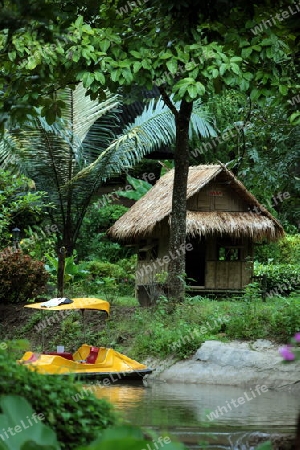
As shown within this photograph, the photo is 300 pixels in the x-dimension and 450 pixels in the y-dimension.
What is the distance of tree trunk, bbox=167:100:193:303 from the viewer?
1560 centimetres

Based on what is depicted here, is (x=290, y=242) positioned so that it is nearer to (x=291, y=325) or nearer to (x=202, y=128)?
(x=202, y=128)

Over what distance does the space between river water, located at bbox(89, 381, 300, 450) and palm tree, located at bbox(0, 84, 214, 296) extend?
8404 millimetres

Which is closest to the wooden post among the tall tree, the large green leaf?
the tall tree

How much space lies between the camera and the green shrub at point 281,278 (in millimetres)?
21469

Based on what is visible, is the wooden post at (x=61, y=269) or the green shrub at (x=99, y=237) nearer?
the wooden post at (x=61, y=269)

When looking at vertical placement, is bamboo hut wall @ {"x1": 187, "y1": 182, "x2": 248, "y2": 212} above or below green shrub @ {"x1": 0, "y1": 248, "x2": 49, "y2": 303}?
above

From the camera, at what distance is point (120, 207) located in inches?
1081

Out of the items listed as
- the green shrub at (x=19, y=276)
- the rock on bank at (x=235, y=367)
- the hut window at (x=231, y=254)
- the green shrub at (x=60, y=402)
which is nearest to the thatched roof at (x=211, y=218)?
the hut window at (x=231, y=254)

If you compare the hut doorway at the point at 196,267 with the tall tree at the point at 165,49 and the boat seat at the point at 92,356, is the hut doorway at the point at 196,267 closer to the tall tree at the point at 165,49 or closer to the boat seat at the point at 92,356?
the boat seat at the point at 92,356

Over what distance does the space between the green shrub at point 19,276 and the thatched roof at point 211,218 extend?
3.14 meters

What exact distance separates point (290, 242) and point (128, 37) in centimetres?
1846

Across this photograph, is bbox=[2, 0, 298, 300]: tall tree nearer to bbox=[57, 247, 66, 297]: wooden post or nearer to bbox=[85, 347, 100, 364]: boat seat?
bbox=[85, 347, 100, 364]: boat seat

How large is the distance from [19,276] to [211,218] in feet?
16.8

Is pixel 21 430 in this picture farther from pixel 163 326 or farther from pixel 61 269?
pixel 61 269
